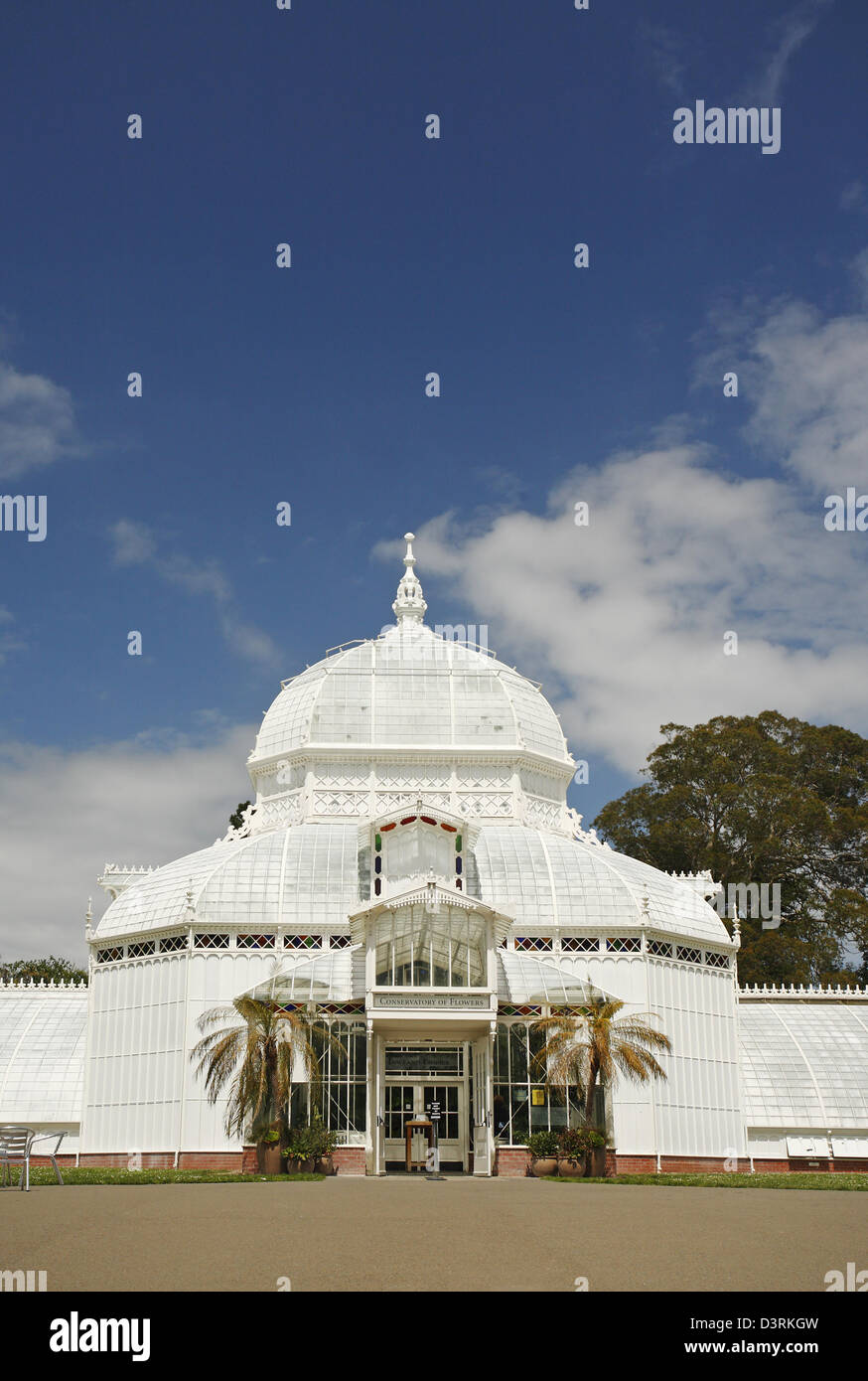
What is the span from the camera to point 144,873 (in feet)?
158

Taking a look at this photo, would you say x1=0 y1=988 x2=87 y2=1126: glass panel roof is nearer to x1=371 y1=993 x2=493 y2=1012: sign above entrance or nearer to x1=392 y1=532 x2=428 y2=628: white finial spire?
x1=371 y1=993 x2=493 y2=1012: sign above entrance

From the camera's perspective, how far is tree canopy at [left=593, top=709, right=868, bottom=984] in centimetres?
6066

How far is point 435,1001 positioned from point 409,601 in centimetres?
2364

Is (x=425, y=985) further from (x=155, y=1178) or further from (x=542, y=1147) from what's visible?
(x=155, y=1178)

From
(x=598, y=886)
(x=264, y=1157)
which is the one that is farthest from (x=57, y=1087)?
(x=598, y=886)

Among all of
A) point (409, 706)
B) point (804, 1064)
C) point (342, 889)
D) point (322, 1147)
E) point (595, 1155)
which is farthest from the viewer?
point (409, 706)

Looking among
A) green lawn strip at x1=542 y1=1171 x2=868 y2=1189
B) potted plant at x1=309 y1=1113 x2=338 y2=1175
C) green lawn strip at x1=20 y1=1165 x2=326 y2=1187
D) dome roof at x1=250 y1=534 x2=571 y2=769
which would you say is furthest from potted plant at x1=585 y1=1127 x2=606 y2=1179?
dome roof at x1=250 y1=534 x2=571 y2=769

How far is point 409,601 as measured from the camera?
5569 centimetres

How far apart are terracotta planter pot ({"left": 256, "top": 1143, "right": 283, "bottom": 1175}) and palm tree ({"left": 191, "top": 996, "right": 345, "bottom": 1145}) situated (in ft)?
0.99

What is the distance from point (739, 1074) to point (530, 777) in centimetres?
1288

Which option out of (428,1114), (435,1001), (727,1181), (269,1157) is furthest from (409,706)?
(727,1181)

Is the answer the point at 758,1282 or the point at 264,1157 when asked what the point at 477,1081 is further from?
the point at 758,1282

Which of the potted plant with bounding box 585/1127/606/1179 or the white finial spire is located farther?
the white finial spire

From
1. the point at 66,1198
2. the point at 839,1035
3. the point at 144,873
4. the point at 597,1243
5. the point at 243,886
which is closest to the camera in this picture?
the point at 597,1243
